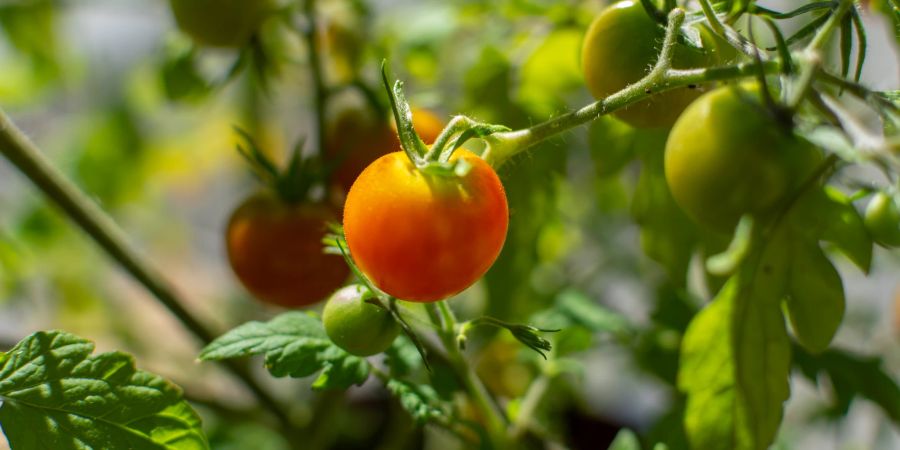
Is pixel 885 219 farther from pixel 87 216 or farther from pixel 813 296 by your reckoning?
pixel 87 216

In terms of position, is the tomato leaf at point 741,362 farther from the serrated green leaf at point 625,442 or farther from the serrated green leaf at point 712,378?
the serrated green leaf at point 625,442

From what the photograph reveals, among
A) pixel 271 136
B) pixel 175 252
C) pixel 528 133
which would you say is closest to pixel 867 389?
pixel 528 133

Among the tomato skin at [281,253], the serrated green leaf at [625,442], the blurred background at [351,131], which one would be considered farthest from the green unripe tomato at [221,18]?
the serrated green leaf at [625,442]

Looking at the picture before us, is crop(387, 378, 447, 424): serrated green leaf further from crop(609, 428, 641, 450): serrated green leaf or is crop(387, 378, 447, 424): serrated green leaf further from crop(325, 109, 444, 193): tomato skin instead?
crop(325, 109, 444, 193): tomato skin

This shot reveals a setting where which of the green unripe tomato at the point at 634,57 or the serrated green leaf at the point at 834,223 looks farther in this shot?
the green unripe tomato at the point at 634,57

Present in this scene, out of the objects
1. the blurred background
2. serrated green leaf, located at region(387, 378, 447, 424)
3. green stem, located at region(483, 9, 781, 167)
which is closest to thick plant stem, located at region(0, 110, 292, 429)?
the blurred background

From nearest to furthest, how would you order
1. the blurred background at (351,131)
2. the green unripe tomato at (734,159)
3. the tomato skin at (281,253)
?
the green unripe tomato at (734,159)
the tomato skin at (281,253)
the blurred background at (351,131)
